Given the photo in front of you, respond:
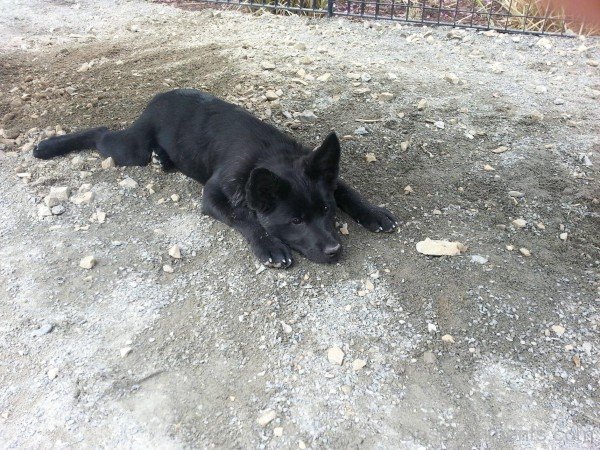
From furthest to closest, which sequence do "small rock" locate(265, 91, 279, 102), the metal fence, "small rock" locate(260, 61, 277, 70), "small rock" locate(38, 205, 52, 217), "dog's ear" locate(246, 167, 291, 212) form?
the metal fence
"small rock" locate(260, 61, 277, 70)
"small rock" locate(265, 91, 279, 102)
"small rock" locate(38, 205, 52, 217)
"dog's ear" locate(246, 167, 291, 212)

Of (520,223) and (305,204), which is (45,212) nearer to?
(305,204)

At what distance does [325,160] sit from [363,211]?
53cm

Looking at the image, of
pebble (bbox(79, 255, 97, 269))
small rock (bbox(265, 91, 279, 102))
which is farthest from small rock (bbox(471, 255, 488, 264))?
small rock (bbox(265, 91, 279, 102))

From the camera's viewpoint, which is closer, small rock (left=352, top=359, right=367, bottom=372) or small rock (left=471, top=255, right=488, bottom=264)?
small rock (left=352, top=359, right=367, bottom=372)

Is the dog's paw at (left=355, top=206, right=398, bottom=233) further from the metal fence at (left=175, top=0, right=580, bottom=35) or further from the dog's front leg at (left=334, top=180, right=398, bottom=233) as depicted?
the metal fence at (left=175, top=0, right=580, bottom=35)

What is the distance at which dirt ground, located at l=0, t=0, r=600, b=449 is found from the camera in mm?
2875

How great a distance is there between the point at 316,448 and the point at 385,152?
2.95 meters

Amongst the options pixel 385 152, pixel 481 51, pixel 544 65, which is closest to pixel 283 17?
pixel 481 51

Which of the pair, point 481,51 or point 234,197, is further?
point 481,51

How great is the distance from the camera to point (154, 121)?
16.4 ft

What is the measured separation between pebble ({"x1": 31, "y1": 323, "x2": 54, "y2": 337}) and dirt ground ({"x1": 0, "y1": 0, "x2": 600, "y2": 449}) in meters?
0.02

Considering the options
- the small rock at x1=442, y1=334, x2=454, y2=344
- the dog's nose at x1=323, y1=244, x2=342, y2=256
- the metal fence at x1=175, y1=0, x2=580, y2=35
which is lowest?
the small rock at x1=442, y1=334, x2=454, y2=344

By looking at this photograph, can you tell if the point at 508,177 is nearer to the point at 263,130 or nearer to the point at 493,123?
the point at 493,123

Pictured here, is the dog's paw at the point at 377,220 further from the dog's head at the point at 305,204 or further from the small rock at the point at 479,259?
the small rock at the point at 479,259
